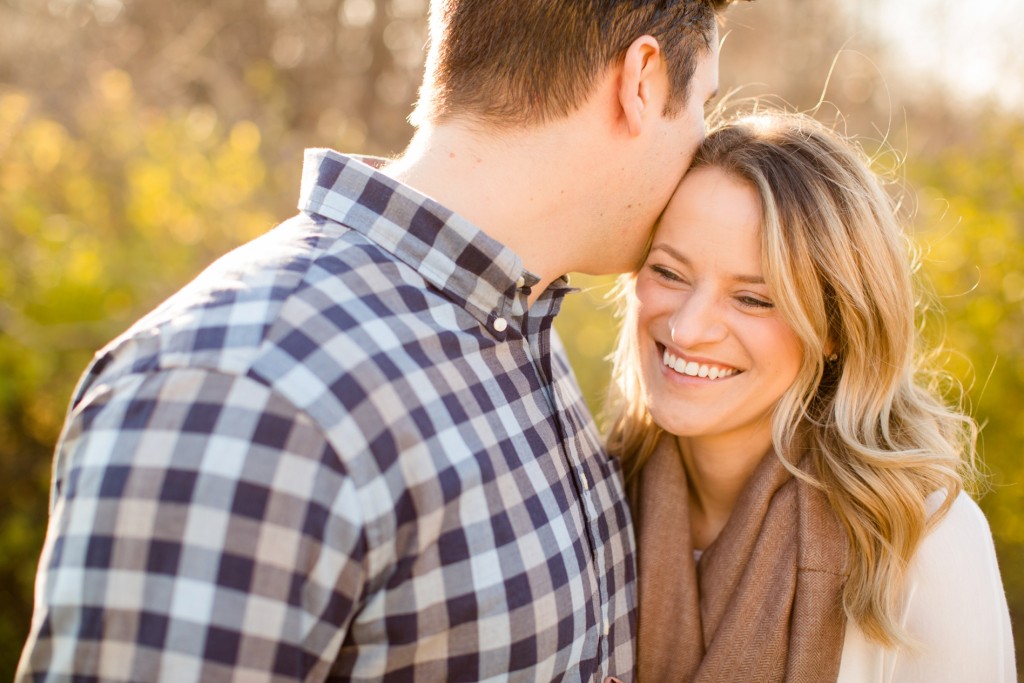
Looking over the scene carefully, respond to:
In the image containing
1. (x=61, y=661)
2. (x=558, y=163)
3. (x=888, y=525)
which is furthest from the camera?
(x=888, y=525)

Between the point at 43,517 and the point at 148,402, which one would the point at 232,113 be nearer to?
the point at 43,517

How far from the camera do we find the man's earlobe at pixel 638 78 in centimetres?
182

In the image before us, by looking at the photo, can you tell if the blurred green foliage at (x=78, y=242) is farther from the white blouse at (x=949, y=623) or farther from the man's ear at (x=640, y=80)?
the white blouse at (x=949, y=623)

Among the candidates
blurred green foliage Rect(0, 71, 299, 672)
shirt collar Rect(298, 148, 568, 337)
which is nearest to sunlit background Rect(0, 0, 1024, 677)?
blurred green foliage Rect(0, 71, 299, 672)

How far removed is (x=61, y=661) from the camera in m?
1.18

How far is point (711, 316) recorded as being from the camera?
2.14m

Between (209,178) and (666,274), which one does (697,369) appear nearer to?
(666,274)

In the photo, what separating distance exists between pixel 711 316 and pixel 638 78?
0.62 meters

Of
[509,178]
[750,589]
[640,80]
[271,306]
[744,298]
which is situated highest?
[640,80]

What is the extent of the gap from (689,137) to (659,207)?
0.61ft

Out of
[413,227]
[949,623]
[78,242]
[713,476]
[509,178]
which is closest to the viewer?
[413,227]

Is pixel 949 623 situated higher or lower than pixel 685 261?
lower

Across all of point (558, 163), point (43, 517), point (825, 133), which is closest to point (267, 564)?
point (558, 163)

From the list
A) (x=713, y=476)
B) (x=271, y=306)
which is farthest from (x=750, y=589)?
(x=271, y=306)
